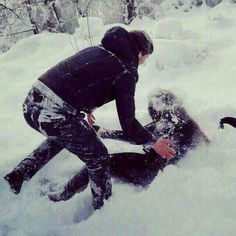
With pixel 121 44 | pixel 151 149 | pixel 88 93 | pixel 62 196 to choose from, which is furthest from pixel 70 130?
pixel 151 149

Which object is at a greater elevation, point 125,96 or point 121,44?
point 121,44

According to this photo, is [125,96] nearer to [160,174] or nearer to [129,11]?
[160,174]

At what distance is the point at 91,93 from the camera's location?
10.2ft

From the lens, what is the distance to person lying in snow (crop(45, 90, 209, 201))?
3.71 metres

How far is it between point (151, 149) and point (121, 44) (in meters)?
1.13

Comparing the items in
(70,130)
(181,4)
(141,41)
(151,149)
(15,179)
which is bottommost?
(181,4)

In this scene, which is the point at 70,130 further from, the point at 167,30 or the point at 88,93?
the point at 167,30

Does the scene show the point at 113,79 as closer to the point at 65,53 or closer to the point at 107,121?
the point at 107,121

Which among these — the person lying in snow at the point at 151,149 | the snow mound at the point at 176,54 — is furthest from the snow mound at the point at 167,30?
the person lying in snow at the point at 151,149

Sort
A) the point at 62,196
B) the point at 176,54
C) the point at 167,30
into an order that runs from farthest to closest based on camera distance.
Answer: the point at 167,30, the point at 176,54, the point at 62,196

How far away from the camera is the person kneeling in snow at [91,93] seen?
10.1 feet

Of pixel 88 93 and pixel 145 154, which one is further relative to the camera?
pixel 145 154

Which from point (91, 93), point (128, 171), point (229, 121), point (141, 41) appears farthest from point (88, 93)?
point (229, 121)

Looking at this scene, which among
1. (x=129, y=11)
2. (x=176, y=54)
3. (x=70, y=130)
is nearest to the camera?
(x=70, y=130)
